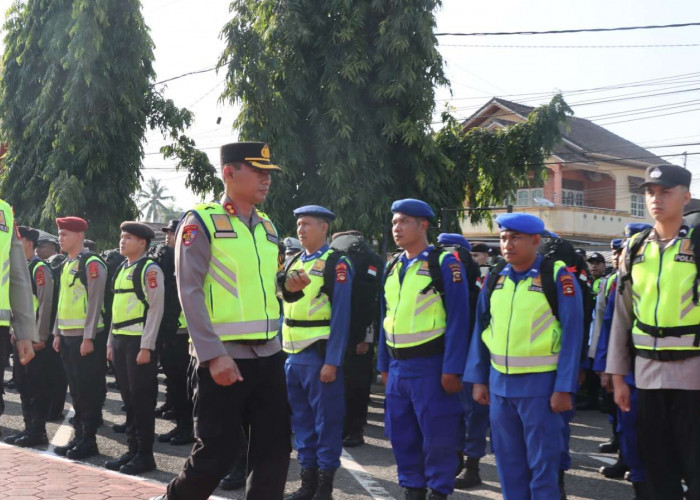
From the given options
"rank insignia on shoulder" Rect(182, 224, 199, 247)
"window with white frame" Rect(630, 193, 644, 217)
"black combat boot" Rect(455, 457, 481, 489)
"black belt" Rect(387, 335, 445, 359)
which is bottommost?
"black combat boot" Rect(455, 457, 481, 489)

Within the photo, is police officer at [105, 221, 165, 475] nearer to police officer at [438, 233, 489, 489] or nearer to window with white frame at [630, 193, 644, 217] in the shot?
police officer at [438, 233, 489, 489]

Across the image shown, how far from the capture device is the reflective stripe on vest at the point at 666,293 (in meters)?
4.31

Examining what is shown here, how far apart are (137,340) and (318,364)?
2.01 meters

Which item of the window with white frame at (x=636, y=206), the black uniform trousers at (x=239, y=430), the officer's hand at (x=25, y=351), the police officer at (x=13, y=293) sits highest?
the window with white frame at (x=636, y=206)

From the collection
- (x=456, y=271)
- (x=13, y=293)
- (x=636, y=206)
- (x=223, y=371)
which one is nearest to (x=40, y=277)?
(x=13, y=293)

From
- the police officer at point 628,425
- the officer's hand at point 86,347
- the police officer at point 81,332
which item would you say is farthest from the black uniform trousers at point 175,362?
the police officer at point 628,425

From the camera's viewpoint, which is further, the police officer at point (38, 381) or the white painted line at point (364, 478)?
the police officer at point (38, 381)

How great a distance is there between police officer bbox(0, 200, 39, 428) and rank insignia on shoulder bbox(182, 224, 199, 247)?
1099mm

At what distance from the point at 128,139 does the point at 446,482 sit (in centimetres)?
1566

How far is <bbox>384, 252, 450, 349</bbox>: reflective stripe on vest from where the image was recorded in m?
5.55

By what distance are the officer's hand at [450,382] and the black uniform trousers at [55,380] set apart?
5.08m

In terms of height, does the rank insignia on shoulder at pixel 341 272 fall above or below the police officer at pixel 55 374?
above

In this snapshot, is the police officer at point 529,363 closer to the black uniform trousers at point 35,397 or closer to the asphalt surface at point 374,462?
the asphalt surface at point 374,462

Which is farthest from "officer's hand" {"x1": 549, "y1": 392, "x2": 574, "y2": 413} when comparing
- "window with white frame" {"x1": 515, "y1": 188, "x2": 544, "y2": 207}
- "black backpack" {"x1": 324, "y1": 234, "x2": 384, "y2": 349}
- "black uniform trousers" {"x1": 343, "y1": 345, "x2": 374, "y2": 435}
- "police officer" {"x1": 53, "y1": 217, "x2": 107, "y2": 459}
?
"window with white frame" {"x1": 515, "y1": 188, "x2": 544, "y2": 207}
